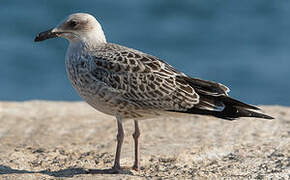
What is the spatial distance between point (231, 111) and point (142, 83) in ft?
3.39

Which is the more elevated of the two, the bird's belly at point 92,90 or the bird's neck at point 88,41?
the bird's neck at point 88,41

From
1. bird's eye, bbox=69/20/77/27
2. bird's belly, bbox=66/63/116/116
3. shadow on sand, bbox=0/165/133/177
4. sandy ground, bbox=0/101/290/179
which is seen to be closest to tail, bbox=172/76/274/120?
sandy ground, bbox=0/101/290/179

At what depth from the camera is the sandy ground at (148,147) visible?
22.9 feet

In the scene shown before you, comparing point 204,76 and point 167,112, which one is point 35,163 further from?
point 204,76

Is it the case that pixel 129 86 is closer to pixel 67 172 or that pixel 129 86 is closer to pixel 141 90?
pixel 141 90

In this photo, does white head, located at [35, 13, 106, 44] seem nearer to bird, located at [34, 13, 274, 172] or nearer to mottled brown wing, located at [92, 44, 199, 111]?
bird, located at [34, 13, 274, 172]

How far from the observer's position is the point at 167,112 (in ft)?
22.9

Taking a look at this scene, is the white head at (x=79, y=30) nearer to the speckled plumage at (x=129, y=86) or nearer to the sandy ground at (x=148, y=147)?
the speckled plumage at (x=129, y=86)

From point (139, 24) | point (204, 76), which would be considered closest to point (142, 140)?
point (204, 76)

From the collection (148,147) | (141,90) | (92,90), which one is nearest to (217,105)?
(141,90)

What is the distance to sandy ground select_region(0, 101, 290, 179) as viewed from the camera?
6992mm

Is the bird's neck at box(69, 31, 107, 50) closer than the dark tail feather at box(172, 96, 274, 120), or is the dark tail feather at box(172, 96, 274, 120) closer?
the dark tail feather at box(172, 96, 274, 120)

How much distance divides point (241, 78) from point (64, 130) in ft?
34.4

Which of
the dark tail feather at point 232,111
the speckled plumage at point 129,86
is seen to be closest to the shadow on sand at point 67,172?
the speckled plumage at point 129,86
